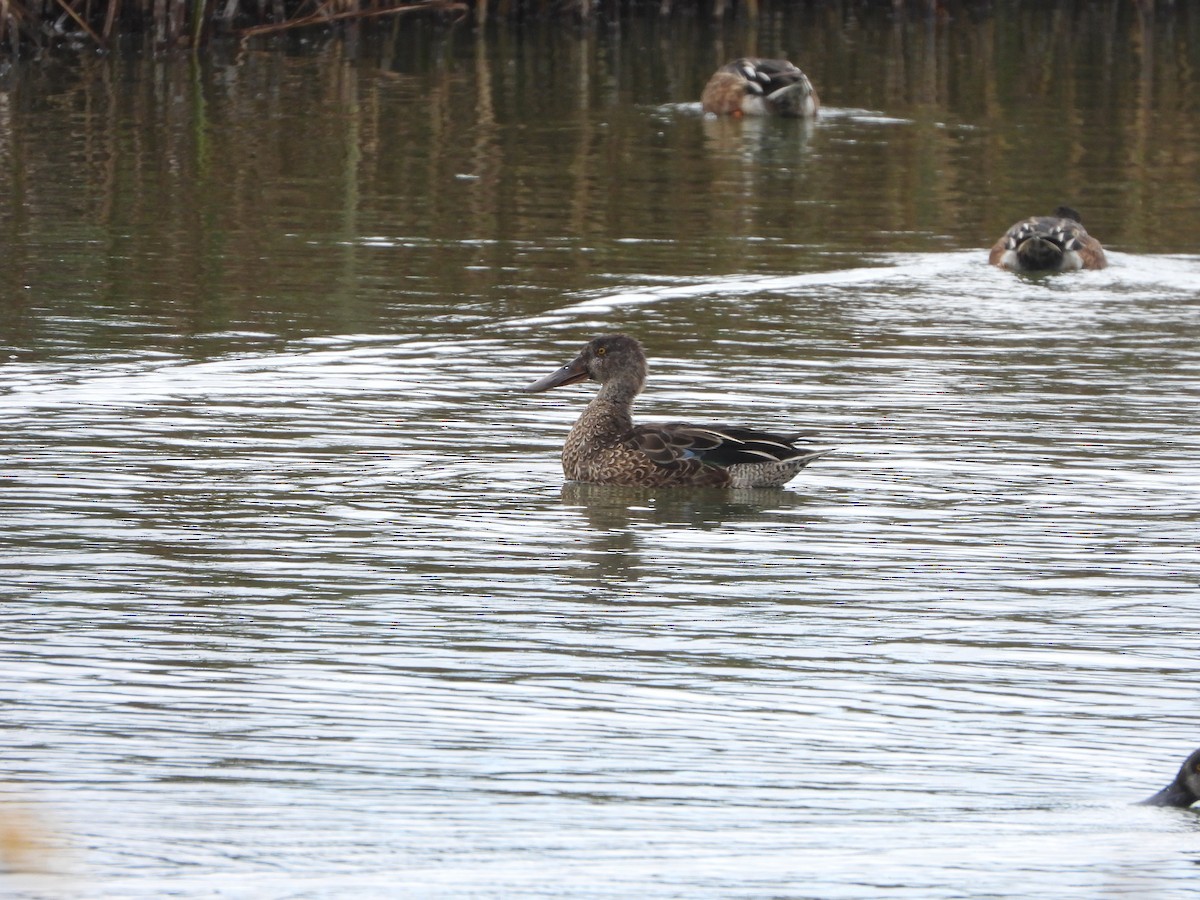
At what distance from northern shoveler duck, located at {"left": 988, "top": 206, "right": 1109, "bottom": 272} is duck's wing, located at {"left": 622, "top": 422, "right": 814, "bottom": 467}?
5.80m

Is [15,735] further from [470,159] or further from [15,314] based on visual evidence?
[470,159]

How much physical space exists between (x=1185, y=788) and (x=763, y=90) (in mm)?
18212

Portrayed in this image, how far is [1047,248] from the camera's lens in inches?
578

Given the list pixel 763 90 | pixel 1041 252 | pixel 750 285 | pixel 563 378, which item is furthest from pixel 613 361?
pixel 763 90

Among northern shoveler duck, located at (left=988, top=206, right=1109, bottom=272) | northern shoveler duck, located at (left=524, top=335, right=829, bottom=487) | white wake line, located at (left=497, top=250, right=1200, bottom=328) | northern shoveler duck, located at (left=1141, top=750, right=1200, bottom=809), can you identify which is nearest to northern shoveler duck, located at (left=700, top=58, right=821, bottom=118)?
white wake line, located at (left=497, top=250, right=1200, bottom=328)

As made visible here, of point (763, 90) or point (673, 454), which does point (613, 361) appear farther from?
point (763, 90)

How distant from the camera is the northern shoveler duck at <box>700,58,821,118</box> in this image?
74.8 ft

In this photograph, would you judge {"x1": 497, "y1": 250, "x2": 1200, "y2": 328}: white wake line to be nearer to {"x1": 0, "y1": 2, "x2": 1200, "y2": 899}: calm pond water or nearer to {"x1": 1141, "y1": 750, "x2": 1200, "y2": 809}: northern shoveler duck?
{"x1": 0, "y1": 2, "x2": 1200, "y2": 899}: calm pond water

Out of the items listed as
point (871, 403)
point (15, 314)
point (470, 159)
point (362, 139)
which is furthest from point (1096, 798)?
point (362, 139)

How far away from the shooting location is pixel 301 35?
96.7ft

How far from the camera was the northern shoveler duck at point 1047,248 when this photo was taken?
578 inches

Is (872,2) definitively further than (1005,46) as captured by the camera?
Yes

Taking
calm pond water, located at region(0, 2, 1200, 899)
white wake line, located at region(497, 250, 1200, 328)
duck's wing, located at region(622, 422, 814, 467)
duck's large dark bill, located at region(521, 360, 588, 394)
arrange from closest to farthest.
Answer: calm pond water, located at region(0, 2, 1200, 899) → duck's wing, located at region(622, 422, 814, 467) → duck's large dark bill, located at region(521, 360, 588, 394) → white wake line, located at region(497, 250, 1200, 328)

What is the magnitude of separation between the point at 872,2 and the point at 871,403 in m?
25.3
